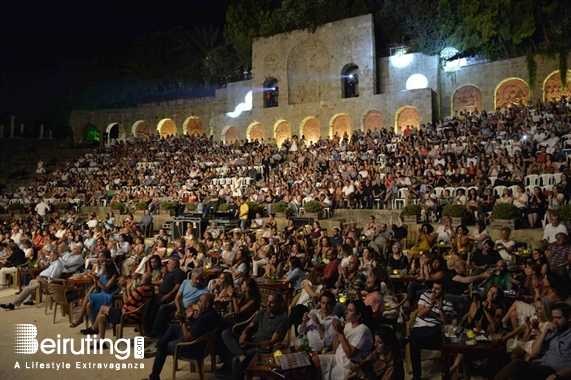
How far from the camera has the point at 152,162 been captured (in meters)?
23.9

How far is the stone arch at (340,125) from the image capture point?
25.2 m

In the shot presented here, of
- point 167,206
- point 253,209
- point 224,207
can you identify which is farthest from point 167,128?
point 253,209

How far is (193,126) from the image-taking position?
3253 cm

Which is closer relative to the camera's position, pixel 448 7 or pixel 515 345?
pixel 515 345

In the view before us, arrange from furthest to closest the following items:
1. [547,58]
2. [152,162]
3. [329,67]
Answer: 1. [329,67]
2. [152,162]
3. [547,58]

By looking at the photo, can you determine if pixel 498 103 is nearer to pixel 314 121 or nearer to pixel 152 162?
pixel 314 121

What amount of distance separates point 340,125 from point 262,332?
69.9 feet

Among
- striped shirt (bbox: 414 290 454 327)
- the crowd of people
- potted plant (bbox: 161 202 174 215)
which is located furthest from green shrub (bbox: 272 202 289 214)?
striped shirt (bbox: 414 290 454 327)

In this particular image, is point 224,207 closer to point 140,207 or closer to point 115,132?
point 140,207

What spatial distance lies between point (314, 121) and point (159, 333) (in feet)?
69.2

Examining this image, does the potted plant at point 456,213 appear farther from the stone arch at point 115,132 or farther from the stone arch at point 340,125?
the stone arch at point 115,132

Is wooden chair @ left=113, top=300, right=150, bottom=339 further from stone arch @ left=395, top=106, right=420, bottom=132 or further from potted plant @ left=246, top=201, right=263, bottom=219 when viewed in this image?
stone arch @ left=395, top=106, right=420, bottom=132

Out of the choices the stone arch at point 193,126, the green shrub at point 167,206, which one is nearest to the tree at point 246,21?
the stone arch at point 193,126

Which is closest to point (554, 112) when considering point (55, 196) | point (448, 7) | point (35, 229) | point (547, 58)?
point (547, 58)
